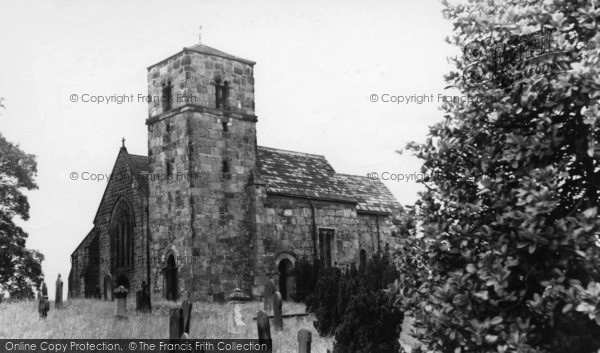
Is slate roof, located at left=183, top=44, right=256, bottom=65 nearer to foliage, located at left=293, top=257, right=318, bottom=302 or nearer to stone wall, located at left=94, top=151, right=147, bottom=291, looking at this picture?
stone wall, located at left=94, top=151, right=147, bottom=291

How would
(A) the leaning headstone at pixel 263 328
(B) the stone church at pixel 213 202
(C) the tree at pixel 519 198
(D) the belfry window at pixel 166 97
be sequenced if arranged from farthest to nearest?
(D) the belfry window at pixel 166 97 < (B) the stone church at pixel 213 202 < (A) the leaning headstone at pixel 263 328 < (C) the tree at pixel 519 198

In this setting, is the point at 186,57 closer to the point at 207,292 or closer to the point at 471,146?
the point at 207,292

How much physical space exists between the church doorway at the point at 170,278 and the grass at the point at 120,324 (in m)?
5.06

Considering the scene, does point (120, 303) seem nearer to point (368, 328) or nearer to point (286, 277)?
point (368, 328)

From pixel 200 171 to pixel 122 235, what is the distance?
753 centimetres

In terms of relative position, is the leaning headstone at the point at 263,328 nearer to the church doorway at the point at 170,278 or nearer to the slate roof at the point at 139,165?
the church doorway at the point at 170,278

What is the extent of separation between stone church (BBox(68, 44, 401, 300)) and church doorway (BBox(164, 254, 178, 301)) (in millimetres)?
47

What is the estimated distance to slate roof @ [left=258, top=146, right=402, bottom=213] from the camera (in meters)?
33.1

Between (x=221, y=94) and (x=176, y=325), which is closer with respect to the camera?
(x=176, y=325)

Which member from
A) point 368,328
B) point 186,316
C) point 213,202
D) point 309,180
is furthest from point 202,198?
point 368,328

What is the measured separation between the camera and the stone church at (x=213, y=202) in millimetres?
29781

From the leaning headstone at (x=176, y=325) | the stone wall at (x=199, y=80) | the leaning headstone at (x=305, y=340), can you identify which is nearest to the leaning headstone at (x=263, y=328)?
the leaning headstone at (x=305, y=340)

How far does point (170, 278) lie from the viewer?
99.7 feet

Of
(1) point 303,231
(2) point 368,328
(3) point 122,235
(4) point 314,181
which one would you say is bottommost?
(2) point 368,328
